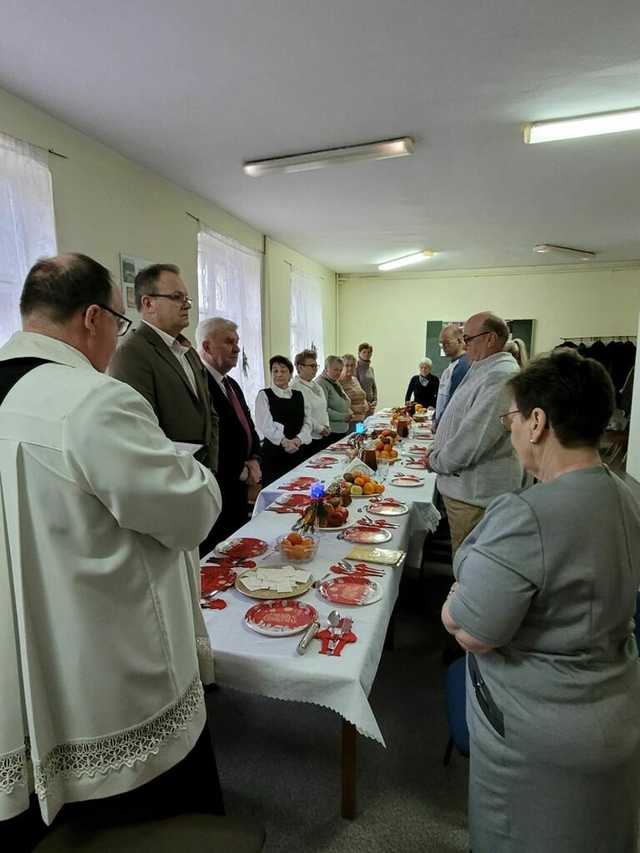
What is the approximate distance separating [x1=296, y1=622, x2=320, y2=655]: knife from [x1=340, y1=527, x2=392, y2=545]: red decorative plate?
58cm

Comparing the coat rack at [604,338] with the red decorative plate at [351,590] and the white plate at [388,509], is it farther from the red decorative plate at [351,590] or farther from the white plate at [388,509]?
the red decorative plate at [351,590]

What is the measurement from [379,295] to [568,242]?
3.25 meters

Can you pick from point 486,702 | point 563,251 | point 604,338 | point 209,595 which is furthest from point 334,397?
point 604,338

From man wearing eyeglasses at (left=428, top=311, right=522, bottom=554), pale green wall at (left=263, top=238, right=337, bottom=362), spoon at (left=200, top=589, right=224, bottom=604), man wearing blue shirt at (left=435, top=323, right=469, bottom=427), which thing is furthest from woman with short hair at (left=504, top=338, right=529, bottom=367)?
pale green wall at (left=263, top=238, right=337, bottom=362)

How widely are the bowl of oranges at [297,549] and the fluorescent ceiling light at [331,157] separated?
8.34 feet

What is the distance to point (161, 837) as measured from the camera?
74cm

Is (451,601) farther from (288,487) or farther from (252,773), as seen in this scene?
(288,487)

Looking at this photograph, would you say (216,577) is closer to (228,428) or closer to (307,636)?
(307,636)

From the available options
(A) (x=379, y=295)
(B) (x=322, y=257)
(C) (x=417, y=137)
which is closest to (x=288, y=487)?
(C) (x=417, y=137)

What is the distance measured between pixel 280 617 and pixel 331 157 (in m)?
2.96

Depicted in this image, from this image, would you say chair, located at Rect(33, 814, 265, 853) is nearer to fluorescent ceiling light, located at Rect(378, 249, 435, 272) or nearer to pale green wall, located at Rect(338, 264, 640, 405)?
fluorescent ceiling light, located at Rect(378, 249, 435, 272)

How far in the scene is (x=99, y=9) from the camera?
172cm

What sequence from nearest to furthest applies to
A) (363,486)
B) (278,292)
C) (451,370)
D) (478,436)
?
(478,436)
(363,486)
(451,370)
(278,292)

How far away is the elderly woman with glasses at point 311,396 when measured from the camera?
388 cm
